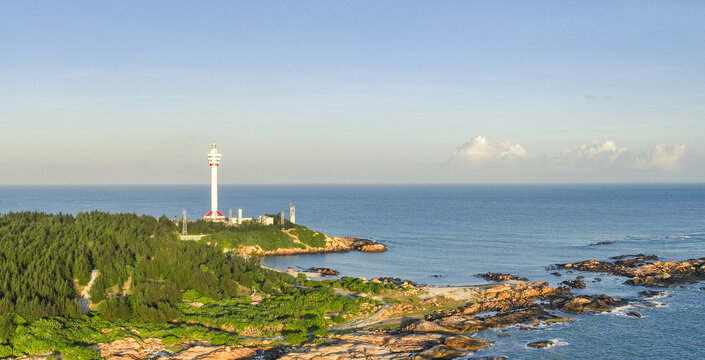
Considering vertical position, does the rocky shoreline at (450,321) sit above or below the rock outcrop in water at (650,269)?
below

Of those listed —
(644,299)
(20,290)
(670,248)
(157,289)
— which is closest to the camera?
(20,290)

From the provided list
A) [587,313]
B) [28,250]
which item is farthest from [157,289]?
[587,313]

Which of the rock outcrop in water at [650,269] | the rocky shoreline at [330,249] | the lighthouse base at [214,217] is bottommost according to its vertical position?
the rocky shoreline at [330,249]

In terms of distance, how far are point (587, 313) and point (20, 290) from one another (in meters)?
41.8

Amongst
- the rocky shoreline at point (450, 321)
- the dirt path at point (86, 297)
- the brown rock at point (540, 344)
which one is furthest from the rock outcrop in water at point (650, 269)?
the dirt path at point (86, 297)

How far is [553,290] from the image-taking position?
5431 centimetres

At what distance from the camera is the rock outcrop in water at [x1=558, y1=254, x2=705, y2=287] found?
5966 centimetres

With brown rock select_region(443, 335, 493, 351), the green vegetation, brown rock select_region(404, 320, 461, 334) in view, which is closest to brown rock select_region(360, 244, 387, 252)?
the green vegetation

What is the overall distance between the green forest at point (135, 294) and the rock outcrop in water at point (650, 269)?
29.1 m

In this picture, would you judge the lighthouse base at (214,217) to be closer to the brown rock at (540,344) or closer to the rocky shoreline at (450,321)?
the rocky shoreline at (450,321)

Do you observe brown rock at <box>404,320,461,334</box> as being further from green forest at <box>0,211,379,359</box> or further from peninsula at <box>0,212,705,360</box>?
green forest at <box>0,211,379,359</box>

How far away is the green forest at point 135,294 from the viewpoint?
36094 mm

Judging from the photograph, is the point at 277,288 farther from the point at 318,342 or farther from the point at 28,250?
the point at 28,250

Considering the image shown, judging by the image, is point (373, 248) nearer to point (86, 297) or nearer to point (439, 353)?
point (86, 297)
